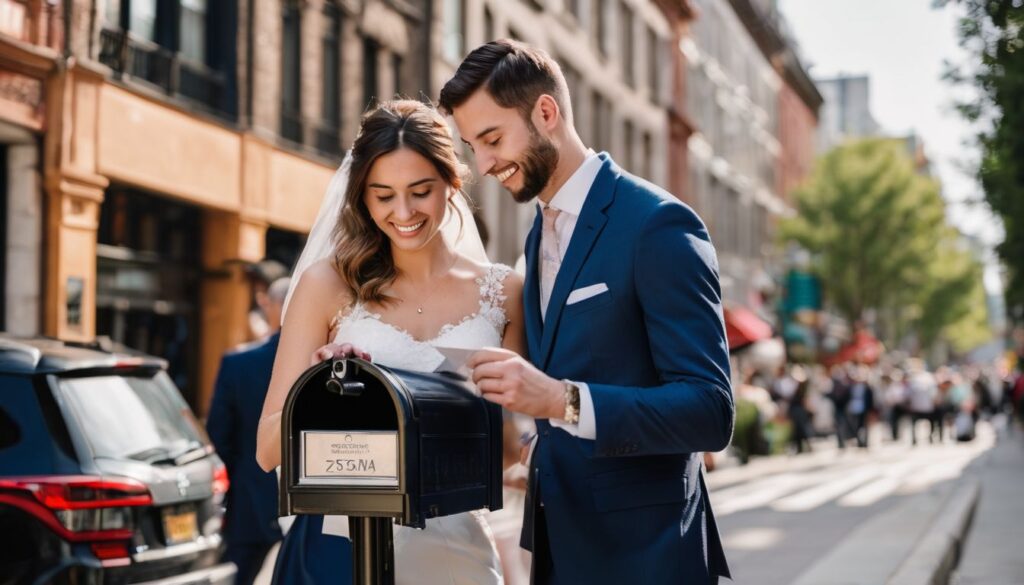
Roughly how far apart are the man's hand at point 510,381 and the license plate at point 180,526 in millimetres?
4253

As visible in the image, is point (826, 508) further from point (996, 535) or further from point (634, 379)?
point (634, 379)

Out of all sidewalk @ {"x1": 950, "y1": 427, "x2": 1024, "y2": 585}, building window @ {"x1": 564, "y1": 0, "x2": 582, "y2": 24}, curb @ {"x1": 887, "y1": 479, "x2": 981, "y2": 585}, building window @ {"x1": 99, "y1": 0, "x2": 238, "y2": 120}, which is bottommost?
sidewalk @ {"x1": 950, "y1": 427, "x2": 1024, "y2": 585}

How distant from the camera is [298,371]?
3.81 metres

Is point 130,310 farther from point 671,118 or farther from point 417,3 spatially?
point 671,118

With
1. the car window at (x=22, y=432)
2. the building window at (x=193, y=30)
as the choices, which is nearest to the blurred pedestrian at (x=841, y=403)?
the building window at (x=193, y=30)

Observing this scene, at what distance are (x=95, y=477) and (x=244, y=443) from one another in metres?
1.03

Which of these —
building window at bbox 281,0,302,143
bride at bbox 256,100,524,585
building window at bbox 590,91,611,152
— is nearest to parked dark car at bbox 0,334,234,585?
bride at bbox 256,100,524,585

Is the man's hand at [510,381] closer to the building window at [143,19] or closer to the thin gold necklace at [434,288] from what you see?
the thin gold necklace at [434,288]

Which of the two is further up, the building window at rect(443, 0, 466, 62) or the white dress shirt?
the building window at rect(443, 0, 466, 62)

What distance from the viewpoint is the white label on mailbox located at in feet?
10.0

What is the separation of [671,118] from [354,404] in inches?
1581

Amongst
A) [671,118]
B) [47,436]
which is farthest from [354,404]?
[671,118]

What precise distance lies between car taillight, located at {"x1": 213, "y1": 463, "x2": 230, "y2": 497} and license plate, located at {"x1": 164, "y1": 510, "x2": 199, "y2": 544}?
0.37 m

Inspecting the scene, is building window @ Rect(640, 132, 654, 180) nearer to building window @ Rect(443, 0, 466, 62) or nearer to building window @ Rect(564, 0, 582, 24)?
building window @ Rect(564, 0, 582, 24)
